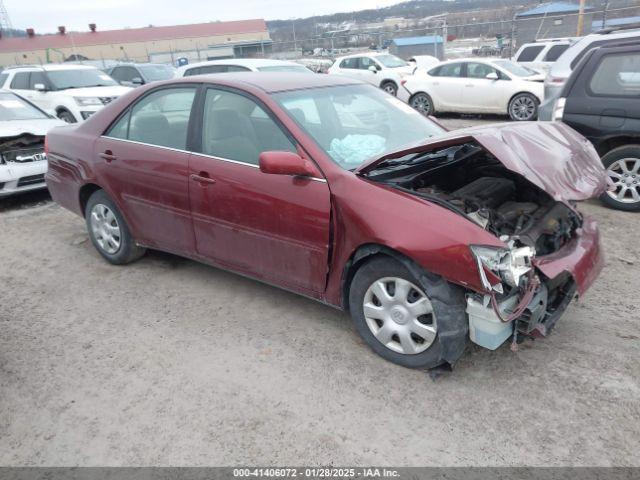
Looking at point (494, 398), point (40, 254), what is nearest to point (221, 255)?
point (494, 398)

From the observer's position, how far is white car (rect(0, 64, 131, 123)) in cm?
1176

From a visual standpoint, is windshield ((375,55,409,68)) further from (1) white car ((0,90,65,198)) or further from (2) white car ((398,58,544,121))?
(1) white car ((0,90,65,198))

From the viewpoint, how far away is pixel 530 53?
613 inches

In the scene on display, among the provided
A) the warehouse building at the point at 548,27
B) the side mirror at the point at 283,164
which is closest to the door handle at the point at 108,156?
the side mirror at the point at 283,164

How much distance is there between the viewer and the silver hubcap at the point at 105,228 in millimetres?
4660

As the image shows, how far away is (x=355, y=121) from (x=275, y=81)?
68 cm

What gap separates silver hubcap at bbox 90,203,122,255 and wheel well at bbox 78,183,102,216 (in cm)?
16

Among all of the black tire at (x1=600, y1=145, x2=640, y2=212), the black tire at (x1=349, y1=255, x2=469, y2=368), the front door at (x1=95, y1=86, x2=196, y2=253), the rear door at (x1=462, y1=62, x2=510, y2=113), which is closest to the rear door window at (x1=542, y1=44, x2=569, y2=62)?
the rear door at (x1=462, y1=62, x2=510, y2=113)

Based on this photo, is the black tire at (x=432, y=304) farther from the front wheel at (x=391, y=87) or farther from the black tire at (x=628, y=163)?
the front wheel at (x=391, y=87)

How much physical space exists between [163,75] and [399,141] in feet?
49.8

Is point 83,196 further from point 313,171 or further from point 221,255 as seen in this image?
point 313,171

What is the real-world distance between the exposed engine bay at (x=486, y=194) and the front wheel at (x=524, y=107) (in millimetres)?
9050

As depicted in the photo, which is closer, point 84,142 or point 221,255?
point 221,255

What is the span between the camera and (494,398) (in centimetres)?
284
